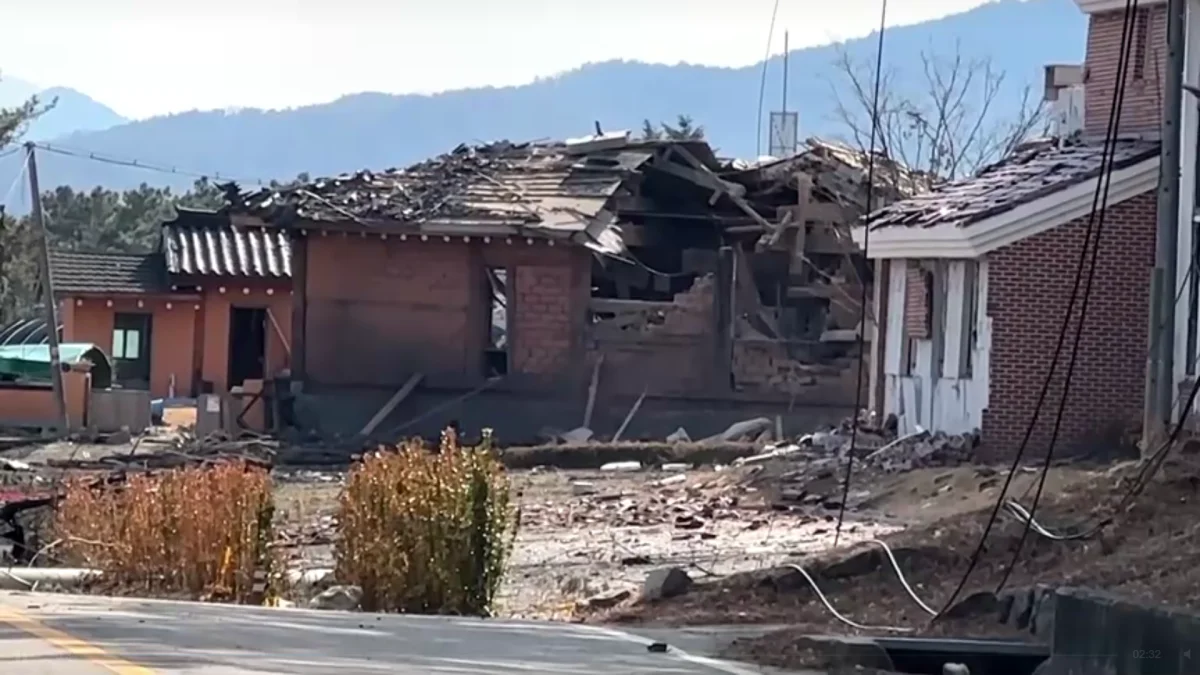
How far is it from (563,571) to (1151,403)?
20.7ft

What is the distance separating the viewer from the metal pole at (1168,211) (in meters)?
21.6

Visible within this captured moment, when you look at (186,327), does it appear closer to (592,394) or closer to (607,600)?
(592,394)

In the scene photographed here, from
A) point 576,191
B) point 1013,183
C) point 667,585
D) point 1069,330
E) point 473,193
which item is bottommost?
point 667,585

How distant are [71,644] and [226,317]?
41.6 metres

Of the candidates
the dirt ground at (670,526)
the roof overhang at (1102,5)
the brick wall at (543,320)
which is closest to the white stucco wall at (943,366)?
the dirt ground at (670,526)

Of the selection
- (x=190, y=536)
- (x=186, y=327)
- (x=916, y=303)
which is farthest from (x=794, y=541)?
Answer: (x=186, y=327)

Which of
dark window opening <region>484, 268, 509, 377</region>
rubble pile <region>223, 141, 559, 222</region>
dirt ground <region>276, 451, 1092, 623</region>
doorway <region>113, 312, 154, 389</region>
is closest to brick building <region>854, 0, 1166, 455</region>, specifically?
dirt ground <region>276, 451, 1092, 623</region>

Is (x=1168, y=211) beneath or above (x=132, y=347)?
above

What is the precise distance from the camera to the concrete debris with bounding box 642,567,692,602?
19.6 meters

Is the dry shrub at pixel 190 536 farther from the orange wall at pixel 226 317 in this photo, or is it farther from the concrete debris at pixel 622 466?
the orange wall at pixel 226 317

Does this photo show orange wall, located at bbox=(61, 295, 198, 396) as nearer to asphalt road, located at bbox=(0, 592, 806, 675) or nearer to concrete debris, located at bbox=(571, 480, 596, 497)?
concrete debris, located at bbox=(571, 480, 596, 497)

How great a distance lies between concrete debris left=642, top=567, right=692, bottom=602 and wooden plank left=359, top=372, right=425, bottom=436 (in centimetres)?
2185

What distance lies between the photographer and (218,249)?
179 ft

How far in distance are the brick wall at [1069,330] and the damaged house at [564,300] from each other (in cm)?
1141
